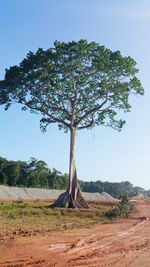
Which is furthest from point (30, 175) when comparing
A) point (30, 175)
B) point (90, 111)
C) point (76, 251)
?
point (76, 251)

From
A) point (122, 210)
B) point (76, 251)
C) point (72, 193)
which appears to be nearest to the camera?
point (76, 251)

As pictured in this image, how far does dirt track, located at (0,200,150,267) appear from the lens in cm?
909

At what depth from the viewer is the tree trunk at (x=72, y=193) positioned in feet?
91.6

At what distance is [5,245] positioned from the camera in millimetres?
10602

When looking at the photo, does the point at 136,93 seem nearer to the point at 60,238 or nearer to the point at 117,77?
the point at 117,77

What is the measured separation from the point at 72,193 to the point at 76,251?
18.2 metres

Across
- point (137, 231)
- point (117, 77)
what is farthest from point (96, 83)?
point (137, 231)

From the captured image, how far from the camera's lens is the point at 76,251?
10.6 m

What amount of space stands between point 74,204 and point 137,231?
1185cm

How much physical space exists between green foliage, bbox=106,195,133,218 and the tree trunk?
9.18 ft

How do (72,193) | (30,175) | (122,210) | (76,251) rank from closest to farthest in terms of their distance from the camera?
(76,251), (122,210), (72,193), (30,175)

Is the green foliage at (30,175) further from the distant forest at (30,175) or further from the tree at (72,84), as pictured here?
the tree at (72,84)

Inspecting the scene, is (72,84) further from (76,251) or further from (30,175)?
(30,175)

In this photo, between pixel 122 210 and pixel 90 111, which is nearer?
pixel 122 210
